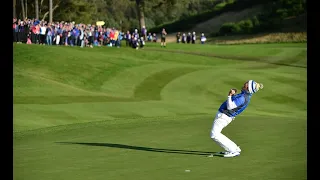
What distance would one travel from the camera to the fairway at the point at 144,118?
637 inches

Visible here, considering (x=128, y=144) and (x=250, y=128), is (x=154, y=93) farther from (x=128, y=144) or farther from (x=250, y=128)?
(x=128, y=144)

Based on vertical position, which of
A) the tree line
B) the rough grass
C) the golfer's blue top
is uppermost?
the tree line

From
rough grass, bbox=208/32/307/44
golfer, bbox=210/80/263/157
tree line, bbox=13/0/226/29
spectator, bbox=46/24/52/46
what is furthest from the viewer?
tree line, bbox=13/0/226/29

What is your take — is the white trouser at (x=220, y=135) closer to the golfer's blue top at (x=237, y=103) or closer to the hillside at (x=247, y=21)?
the golfer's blue top at (x=237, y=103)

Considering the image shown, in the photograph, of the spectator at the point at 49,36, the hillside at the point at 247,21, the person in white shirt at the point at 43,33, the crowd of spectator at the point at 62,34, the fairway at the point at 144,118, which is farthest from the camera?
the hillside at the point at 247,21

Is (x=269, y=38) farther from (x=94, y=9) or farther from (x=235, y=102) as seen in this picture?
(x=235, y=102)

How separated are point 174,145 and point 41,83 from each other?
67.1 feet

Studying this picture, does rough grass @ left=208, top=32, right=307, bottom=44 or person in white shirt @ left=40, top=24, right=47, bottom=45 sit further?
rough grass @ left=208, top=32, right=307, bottom=44

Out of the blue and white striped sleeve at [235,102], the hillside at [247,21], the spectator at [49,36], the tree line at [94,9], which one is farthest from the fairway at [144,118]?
the tree line at [94,9]

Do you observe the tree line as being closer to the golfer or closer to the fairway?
the fairway

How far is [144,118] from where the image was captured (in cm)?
2991

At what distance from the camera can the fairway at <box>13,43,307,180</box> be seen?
53.1ft

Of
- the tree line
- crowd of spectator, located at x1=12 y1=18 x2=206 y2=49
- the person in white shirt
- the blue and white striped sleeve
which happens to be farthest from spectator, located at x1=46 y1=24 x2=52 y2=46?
the blue and white striped sleeve
